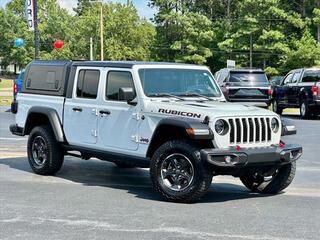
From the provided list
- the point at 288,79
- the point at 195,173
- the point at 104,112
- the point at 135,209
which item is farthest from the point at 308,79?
the point at 135,209

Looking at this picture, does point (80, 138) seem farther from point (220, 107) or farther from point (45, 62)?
point (220, 107)

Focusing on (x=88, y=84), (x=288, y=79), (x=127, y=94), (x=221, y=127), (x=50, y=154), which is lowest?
(x=50, y=154)

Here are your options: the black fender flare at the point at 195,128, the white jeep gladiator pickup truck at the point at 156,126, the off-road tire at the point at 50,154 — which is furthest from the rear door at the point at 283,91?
the black fender flare at the point at 195,128

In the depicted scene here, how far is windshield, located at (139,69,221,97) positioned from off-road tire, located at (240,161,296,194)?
1344mm

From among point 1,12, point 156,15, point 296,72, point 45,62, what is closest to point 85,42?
point 156,15

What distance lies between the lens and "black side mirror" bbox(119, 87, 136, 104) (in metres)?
7.74

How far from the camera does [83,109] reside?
865cm

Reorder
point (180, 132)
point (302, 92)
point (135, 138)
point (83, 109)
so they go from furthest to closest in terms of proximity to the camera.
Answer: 1. point (302, 92)
2. point (83, 109)
3. point (135, 138)
4. point (180, 132)

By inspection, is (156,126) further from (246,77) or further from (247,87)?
(246,77)

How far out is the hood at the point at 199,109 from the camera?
7.13 metres

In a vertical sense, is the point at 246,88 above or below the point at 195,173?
above

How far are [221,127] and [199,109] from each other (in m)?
0.37

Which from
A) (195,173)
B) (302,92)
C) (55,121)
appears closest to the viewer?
(195,173)

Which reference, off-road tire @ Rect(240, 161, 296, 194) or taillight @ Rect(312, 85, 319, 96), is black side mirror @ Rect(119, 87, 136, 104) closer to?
off-road tire @ Rect(240, 161, 296, 194)
